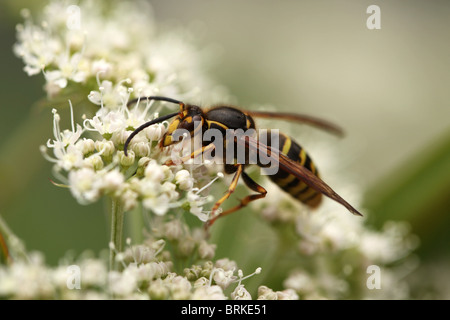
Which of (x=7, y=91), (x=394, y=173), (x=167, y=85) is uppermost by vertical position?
(x=7, y=91)

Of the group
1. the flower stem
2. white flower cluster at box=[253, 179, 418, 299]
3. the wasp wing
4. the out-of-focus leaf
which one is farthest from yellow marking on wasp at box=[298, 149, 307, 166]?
the out-of-focus leaf

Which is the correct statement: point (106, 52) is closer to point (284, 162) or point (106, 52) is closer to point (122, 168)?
point (122, 168)

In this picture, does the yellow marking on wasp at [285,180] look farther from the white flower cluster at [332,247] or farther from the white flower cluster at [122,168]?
the white flower cluster at [122,168]

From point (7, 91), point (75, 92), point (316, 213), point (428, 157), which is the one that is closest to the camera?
point (75, 92)

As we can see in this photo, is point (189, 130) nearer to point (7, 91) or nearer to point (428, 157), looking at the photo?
point (428, 157)

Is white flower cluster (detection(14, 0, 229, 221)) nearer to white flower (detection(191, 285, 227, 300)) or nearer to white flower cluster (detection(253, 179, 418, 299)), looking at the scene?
white flower (detection(191, 285, 227, 300))

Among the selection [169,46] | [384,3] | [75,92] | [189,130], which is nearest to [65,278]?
[189,130]

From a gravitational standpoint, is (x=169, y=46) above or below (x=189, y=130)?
above
